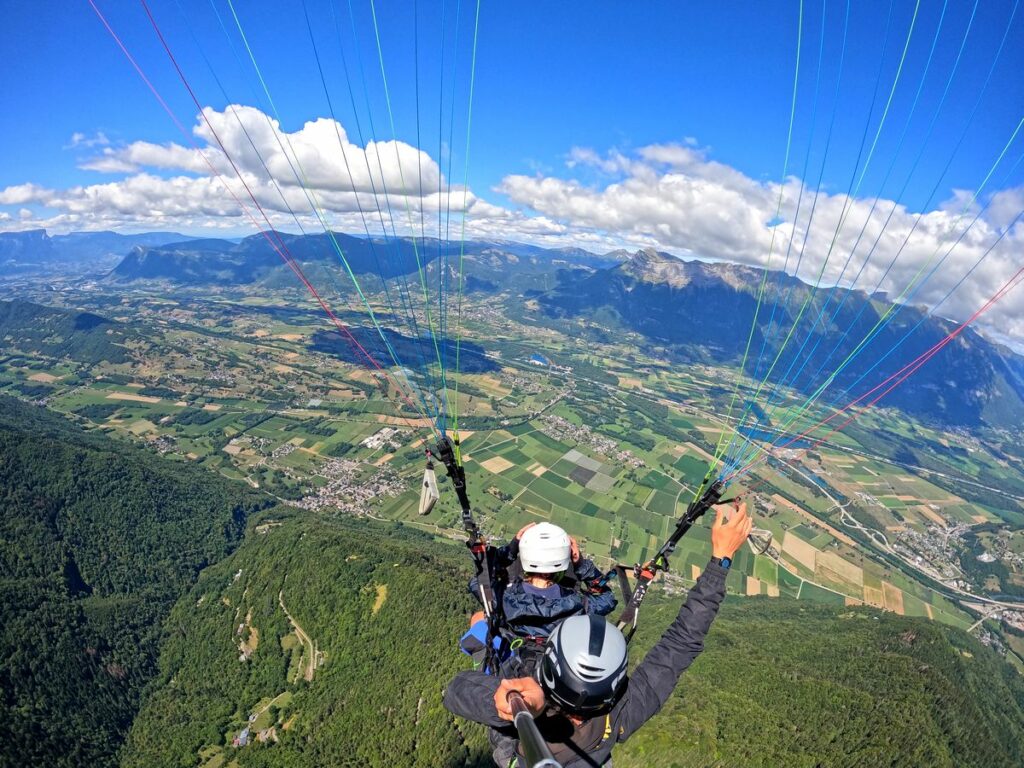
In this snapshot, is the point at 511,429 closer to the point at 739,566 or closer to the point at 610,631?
the point at 739,566

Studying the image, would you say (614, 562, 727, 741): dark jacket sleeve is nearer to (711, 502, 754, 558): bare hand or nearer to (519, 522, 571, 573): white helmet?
(711, 502, 754, 558): bare hand

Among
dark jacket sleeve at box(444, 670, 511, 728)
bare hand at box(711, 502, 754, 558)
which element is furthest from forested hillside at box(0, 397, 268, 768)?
bare hand at box(711, 502, 754, 558)

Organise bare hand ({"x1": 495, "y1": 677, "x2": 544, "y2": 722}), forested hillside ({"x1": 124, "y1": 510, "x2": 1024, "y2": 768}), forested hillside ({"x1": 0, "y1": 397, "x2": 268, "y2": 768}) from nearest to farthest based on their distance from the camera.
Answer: bare hand ({"x1": 495, "y1": 677, "x2": 544, "y2": 722}) → forested hillside ({"x1": 124, "y1": 510, "x2": 1024, "y2": 768}) → forested hillside ({"x1": 0, "y1": 397, "x2": 268, "y2": 768})

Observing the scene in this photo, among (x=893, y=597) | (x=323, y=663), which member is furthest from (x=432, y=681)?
(x=893, y=597)

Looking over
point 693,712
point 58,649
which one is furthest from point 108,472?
point 693,712

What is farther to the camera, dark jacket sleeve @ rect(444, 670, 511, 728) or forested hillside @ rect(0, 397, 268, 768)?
forested hillside @ rect(0, 397, 268, 768)

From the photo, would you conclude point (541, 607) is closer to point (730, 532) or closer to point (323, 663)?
point (730, 532)
